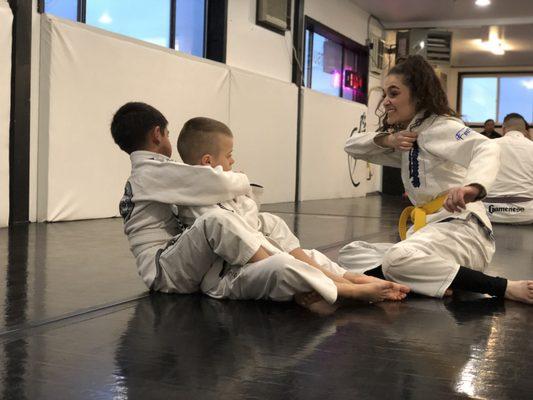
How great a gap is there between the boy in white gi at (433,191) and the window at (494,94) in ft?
46.0

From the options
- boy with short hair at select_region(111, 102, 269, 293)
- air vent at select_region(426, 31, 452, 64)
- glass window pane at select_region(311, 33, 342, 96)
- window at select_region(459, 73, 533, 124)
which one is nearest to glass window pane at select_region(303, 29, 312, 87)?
glass window pane at select_region(311, 33, 342, 96)

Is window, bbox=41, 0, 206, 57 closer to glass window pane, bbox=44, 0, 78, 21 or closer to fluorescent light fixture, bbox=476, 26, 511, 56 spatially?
glass window pane, bbox=44, 0, 78, 21

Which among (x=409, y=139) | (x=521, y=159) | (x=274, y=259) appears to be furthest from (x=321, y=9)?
(x=274, y=259)

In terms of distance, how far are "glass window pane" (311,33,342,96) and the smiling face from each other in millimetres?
6600

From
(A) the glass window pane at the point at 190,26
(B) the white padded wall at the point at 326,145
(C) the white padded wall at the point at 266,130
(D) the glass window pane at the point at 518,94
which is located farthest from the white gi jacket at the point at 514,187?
(D) the glass window pane at the point at 518,94

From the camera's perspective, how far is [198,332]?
1.68 meters

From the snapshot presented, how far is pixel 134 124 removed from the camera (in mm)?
2154

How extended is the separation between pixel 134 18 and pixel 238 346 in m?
4.66

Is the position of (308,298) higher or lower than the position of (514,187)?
lower

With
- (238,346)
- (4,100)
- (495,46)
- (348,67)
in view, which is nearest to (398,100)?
(238,346)

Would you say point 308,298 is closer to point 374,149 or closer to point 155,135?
point 155,135

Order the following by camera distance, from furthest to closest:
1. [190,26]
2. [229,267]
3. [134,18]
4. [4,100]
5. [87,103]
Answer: [190,26]
[134,18]
[87,103]
[4,100]
[229,267]

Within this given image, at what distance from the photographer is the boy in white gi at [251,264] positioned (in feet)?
6.39

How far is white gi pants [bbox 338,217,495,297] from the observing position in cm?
221
